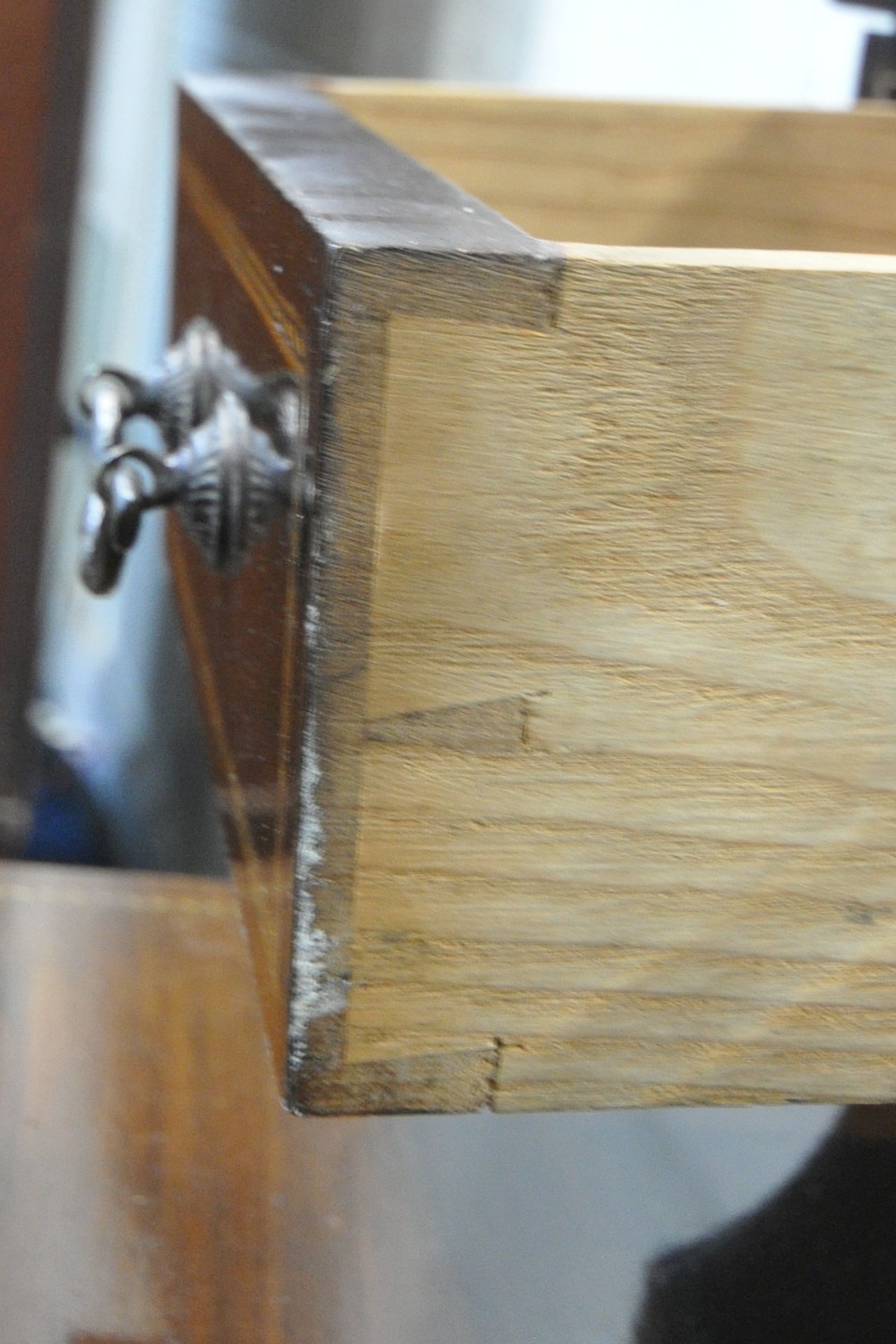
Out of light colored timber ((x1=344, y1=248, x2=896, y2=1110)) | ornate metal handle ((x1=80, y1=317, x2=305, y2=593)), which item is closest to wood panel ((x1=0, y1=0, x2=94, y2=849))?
ornate metal handle ((x1=80, y1=317, x2=305, y2=593))

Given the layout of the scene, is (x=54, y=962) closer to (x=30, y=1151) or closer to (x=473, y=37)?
(x=30, y=1151)

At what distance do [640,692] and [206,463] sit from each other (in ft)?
0.47

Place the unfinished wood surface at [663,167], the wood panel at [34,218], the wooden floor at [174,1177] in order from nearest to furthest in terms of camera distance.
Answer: the wooden floor at [174,1177] < the unfinished wood surface at [663,167] < the wood panel at [34,218]

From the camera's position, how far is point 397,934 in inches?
15.9

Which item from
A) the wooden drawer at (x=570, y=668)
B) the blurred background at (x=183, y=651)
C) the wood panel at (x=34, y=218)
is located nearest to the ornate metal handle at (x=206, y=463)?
the wooden drawer at (x=570, y=668)

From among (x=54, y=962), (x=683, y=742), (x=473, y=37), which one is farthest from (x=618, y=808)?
(x=473, y=37)

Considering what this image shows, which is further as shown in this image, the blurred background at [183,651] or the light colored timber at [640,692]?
the blurred background at [183,651]

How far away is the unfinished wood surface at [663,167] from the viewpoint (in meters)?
0.86

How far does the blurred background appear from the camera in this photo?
665 millimetres

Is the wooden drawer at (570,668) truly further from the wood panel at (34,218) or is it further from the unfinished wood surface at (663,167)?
the wood panel at (34,218)

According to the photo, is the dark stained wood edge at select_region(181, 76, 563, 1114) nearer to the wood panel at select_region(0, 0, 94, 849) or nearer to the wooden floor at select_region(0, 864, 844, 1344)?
the wooden floor at select_region(0, 864, 844, 1344)

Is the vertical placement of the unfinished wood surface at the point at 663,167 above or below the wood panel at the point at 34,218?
above

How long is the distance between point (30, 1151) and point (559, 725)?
395mm

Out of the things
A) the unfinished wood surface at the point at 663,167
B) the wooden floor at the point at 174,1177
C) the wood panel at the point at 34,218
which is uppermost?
the unfinished wood surface at the point at 663,167
